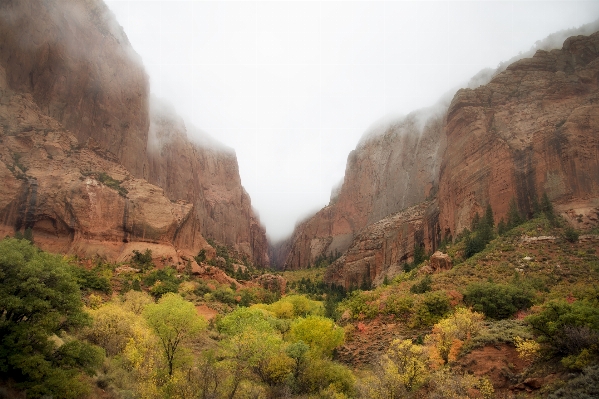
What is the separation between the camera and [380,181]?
113 metres

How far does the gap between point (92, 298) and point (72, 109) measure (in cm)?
3642

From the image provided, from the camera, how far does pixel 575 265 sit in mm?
32531

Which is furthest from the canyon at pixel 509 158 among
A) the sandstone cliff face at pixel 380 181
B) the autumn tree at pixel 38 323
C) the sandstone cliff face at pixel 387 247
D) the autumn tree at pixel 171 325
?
the autumn tree at pixel 38 323

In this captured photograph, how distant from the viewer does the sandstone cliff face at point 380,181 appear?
97.2 m

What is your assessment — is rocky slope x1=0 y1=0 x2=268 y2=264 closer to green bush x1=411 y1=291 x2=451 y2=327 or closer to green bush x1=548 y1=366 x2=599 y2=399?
green bush x1=411 y1=291 x2=451 y2=327

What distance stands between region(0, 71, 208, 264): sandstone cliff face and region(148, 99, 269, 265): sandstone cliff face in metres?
29.6

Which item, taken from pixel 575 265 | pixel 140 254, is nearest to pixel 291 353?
pixel 575 265

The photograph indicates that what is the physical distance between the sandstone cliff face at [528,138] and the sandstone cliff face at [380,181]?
26.3 metres

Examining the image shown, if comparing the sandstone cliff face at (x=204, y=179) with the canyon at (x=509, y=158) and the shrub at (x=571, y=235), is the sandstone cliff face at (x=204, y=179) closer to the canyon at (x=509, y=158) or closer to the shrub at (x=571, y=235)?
the canyon at (x=509, y=158)

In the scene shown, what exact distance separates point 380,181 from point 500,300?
8662 cm

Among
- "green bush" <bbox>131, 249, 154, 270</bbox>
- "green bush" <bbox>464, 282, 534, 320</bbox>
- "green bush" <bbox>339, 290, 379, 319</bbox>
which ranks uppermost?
"green bush" <bbox>131, 249, 154, 270</bbox>

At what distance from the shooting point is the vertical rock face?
51062 mm

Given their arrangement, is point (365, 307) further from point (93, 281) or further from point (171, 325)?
point (93, 281)

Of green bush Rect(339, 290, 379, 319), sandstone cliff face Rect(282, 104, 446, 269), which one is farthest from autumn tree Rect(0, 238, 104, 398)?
sandstone cliff face Rect(282, 104, 446, 269)
